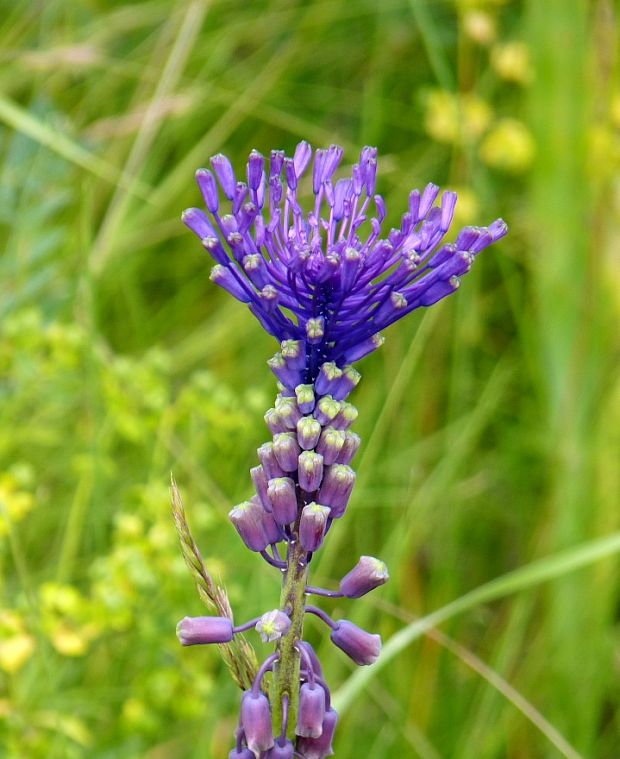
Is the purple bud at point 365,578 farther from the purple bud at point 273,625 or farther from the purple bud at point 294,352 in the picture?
the purple bud at point 294,352

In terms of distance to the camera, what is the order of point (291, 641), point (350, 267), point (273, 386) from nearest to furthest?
point (350, 267) < point (291, 641) < point (273, 386)

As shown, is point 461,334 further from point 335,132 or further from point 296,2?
point 296,2

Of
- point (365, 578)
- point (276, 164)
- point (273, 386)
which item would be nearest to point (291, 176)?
point (276, 164)

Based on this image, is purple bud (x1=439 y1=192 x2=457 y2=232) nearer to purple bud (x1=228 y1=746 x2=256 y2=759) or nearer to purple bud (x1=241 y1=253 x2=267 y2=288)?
purple bud (x1=241 y1=253 x2=267 y2=288)

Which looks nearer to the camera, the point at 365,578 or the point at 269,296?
the point at 269,296

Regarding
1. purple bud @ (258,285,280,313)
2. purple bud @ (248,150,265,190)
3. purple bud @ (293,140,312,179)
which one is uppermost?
purple bud @ (293,140,312,179)

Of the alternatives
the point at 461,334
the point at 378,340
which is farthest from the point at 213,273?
the point at 461,334

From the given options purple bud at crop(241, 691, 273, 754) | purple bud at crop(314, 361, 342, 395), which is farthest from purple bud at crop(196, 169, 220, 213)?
purple bud at crop(241, 691, 273, 754)

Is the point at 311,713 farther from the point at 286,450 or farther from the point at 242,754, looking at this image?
the point at 286,450
